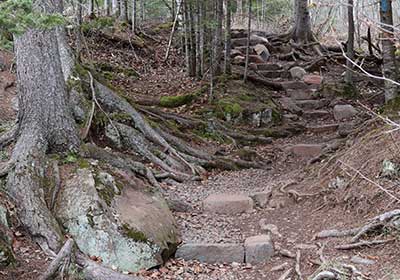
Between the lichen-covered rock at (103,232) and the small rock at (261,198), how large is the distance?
6.55ft

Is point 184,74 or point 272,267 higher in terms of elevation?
point 184,74

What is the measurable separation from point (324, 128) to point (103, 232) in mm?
6947

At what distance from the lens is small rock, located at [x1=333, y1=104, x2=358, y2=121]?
10.7m

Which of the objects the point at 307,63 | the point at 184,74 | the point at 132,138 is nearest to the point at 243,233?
the point at 132,138

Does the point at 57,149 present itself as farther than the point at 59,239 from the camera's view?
Yes

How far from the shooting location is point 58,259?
3.79 metres

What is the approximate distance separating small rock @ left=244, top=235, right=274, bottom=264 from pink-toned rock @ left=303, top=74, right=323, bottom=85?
30.0 feet

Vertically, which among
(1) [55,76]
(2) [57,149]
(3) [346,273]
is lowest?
(3) [346,273]

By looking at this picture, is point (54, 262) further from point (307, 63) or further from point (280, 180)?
point (307, 63)

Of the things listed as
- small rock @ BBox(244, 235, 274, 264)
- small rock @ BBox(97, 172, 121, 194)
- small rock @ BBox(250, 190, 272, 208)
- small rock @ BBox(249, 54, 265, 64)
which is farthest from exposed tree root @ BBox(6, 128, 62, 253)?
small rock @ BBox(249, 54, 265, 64)

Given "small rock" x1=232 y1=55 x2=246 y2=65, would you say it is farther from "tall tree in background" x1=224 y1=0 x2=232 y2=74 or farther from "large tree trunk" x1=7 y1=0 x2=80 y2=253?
"large tree trunk" x1=7 y1=0 x2=80 y2=253

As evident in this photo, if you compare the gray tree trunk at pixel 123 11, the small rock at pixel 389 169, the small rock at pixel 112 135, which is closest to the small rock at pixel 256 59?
the gray tree trunk at pixel 123 11

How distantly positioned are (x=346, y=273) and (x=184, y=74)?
31.1 feet

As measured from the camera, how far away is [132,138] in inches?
287
